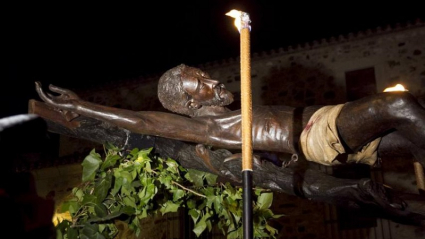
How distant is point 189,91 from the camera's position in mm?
2799

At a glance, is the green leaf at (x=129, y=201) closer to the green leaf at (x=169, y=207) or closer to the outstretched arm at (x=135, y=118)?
the green leaf at (x=169, y=207)

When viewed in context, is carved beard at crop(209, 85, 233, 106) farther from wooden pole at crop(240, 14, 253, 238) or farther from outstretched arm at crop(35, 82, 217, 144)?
wooden pole at crop(240, 14, 253, 238)

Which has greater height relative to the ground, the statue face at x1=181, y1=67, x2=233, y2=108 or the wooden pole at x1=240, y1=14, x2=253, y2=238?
the statue face at x1=181, y1=67, x2=233, y2=108

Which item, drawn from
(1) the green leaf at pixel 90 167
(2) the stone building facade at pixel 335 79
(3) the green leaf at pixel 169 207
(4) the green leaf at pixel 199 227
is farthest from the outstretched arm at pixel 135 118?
(2) the stone building facade at pixel 335 79

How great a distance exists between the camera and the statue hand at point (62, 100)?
239cm

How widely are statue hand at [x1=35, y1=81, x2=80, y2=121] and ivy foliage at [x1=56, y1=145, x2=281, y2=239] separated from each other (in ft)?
1.24

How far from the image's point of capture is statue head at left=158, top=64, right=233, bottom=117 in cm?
279

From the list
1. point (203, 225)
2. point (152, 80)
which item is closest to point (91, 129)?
point (203, 225)

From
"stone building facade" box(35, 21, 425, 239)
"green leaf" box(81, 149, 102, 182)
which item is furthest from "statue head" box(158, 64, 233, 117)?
"stone building facade" box(35, 21, 425, 239)

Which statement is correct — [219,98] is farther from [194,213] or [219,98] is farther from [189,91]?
[194,213]

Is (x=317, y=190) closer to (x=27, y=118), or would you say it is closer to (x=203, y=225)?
(x=203, y=225)

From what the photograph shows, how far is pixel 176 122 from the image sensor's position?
252 centimetres

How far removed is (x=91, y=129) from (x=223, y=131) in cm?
69

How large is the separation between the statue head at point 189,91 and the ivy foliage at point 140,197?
12.8 inches
